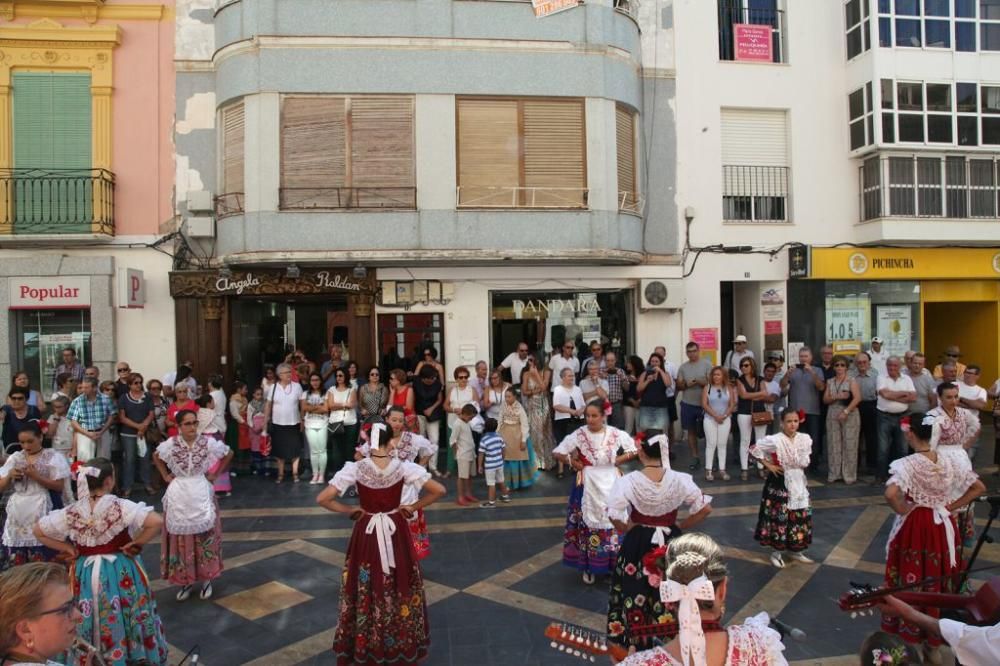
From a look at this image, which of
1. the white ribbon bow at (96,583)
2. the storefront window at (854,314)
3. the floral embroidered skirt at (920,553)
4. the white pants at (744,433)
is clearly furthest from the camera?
the storefront window at (854,314)

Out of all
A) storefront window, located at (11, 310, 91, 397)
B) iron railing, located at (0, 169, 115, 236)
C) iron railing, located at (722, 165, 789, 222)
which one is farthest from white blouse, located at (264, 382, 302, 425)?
iron railing, located at (722, 165, 789, 222)

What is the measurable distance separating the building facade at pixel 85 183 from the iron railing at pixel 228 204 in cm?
93

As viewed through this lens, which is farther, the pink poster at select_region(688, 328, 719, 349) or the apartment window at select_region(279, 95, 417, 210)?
the pink poster at select_region(688, 328, 719, 349)

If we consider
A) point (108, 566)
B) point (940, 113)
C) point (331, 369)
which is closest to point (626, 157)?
point (940, 113)

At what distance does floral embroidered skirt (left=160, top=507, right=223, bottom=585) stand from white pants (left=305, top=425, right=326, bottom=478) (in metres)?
4.48

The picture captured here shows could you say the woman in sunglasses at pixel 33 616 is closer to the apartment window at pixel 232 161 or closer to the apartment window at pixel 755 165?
the apartment window at pixel 232 161

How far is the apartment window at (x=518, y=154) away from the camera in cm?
1302

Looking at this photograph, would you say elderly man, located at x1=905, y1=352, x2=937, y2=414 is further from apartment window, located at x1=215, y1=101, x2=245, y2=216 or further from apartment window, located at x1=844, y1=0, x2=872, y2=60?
apartment window, located at x1=215, y1=101, x2=245, y2=216

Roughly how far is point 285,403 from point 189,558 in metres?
4.87

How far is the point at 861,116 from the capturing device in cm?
1468

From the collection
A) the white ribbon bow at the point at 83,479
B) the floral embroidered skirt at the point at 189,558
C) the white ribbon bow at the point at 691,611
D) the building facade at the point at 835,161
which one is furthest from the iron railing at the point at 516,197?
the white ribbon bow at the point at 691,611

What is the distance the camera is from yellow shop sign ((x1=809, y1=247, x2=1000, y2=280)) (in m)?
14.7

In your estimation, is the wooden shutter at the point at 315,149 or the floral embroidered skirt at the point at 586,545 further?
the wooden shutter at the point at 315,149

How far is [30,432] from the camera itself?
19.3 feet
